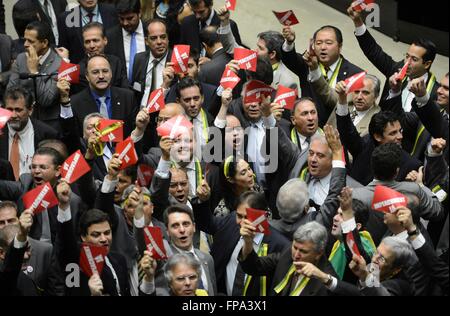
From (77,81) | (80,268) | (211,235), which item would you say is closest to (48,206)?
(80,268)

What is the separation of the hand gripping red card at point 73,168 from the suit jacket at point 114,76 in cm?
244

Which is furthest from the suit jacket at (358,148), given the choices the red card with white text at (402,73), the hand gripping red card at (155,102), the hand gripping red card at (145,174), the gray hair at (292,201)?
the hand gripping red card at (145,174)

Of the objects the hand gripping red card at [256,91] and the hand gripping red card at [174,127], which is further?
the hand gripping red card at [256,91]

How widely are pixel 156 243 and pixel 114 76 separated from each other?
10.8 feet

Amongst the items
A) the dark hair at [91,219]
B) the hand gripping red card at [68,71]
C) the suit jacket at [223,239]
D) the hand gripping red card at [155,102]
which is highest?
the hand gripping red card at [68,71]

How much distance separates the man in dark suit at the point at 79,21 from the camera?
13805 millimetres

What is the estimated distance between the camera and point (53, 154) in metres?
11.4

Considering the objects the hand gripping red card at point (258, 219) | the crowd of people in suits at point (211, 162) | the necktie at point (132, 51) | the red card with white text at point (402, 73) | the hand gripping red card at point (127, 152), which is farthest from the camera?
the necktie at point (132, 51)

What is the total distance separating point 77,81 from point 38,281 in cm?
242

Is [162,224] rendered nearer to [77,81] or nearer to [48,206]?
[48,206]

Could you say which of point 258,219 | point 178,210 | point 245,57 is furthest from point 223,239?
point 245,57

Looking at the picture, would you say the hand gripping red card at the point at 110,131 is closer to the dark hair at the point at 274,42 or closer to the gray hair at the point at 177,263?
the gray hair at the point at 177,263

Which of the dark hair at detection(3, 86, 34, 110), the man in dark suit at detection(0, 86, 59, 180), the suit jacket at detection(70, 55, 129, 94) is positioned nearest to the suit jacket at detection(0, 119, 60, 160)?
the man in dark suit at detection(0, 86, 59, 180)

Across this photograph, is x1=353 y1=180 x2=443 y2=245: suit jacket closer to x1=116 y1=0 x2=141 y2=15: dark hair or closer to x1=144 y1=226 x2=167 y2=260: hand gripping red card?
x1=144 y1=226 x2=167 y2=260: hand gripping red card
